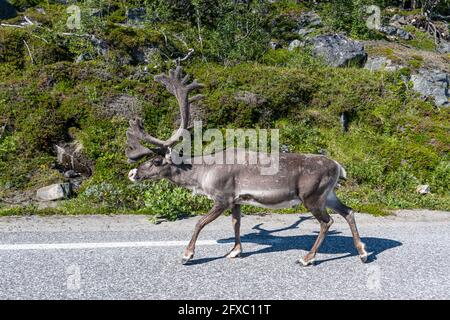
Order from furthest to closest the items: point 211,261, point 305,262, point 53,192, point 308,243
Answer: point 53,192 → point 308,243 → point 211,261 → point 305,262

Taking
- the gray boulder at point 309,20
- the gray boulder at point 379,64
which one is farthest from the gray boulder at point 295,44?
the gray boulder at point 309,20

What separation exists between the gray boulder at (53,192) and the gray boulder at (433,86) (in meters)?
16.1

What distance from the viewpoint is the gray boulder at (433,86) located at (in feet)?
65.7

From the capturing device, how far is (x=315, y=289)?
6027mm

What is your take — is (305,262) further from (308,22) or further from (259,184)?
(308,22)

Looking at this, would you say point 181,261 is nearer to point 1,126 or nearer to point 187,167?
point 187,167

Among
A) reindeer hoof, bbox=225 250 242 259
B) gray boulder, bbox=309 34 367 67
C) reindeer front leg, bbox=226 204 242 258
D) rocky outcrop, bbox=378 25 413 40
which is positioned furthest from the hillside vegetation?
rocky outcrop, bbox=378 25 413 40

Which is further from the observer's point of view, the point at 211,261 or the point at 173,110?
the point at 173,110

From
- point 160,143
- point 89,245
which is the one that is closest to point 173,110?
point 160,143

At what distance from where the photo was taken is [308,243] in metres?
8.10

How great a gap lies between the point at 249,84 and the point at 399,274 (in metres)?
11.8

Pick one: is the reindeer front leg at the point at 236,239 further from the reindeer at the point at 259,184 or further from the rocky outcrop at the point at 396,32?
the rocky outcrop at the point at 396,32

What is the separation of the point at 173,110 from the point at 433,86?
42.2 ft
